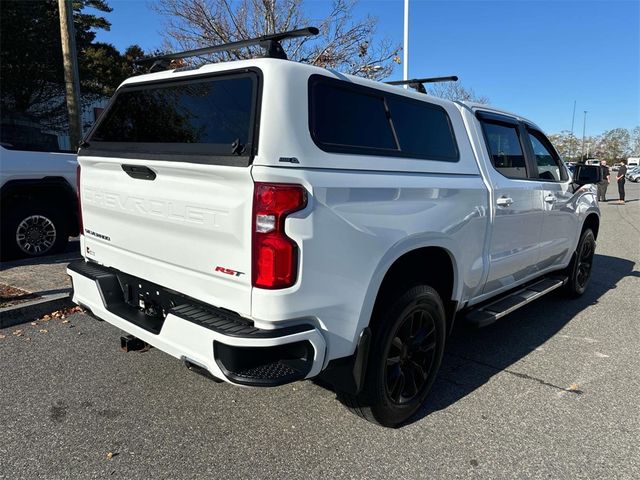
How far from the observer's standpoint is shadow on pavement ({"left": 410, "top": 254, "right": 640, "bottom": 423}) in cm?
352

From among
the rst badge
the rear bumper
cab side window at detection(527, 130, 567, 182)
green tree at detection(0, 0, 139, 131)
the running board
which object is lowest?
the running board

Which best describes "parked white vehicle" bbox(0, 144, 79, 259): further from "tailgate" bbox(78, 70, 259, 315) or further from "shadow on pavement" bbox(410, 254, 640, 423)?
"shadow on pavement" bbox(410, 254, 640, 423)

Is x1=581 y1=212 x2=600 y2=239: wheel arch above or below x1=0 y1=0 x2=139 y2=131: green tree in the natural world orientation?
below

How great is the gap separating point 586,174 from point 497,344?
207 centimetres

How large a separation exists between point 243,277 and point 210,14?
9.88 m

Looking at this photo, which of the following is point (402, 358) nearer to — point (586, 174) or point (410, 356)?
point (410, 356)

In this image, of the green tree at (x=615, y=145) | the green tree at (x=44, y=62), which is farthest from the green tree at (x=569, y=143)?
the green tree at (x=44, y=62)

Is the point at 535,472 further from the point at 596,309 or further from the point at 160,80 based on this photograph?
the point at 596,309

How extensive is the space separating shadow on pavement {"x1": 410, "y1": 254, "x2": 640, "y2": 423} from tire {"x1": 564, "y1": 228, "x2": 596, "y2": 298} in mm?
151

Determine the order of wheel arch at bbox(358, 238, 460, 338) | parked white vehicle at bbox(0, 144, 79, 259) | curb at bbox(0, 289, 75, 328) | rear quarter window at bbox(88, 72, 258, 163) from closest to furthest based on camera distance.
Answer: rear quarter window at bbox(88, 72, 258, 163)
wheel arch at bbox(358, 238, 460, 338)
curb at bbox(0, 289, 75, 328)
parked white vehicle at bbox(0, 144, 79, 259)

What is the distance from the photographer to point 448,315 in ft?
11.4

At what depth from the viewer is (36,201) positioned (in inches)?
255

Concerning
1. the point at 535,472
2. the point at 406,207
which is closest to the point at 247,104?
the point at 406,207

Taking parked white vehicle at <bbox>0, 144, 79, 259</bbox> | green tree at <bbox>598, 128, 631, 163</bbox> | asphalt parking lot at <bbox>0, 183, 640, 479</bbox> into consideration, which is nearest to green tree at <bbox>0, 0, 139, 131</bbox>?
parked white vehicle at <bbox>0, 144, 79, 259</bbox>
